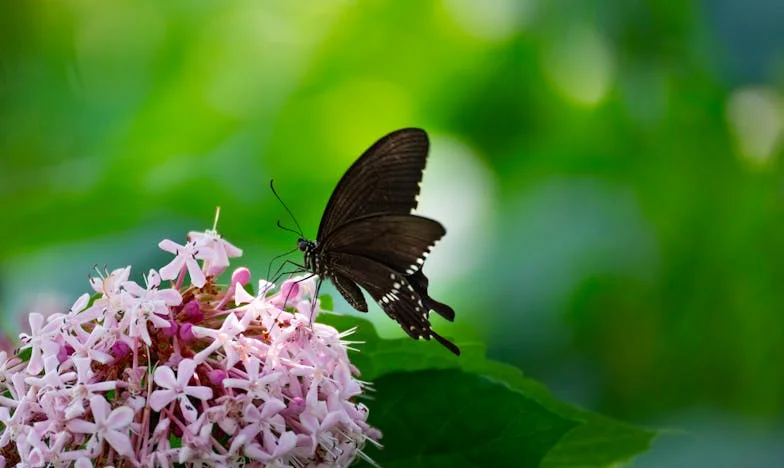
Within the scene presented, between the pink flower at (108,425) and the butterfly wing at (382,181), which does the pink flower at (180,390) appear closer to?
the pink flower at (108,425)

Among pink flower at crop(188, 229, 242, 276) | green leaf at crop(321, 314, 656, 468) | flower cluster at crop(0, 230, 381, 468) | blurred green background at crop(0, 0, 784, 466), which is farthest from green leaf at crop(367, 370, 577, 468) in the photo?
blurred green background at crop(0, 0, 784, 466)

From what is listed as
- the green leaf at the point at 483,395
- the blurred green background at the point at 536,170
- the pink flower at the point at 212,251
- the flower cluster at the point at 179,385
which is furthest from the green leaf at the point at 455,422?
the blurred green background at the point at 536,170

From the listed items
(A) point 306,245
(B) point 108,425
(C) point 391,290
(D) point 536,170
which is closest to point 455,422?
(C) point 391,290

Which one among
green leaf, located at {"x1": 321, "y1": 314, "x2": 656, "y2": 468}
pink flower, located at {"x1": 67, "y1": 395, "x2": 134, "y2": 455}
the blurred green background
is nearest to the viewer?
pink flower, located at {"x1": 67, "y1": 395, "x2": 134, "y2": 455}

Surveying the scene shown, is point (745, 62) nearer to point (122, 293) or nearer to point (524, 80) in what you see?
point (524, 80)

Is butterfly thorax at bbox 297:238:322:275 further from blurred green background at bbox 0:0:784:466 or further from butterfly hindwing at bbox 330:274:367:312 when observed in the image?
blurred green background at bbox 0:0:784:466

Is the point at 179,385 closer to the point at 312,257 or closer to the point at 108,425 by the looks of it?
the point at 108,425

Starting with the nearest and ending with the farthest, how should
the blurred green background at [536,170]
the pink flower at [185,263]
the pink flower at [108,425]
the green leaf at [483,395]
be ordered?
1. the pink flower at [108,425]
2. the pink flower at [185,263]
3. the green leaf at [483,395]
4. the blurred green background at [536,170]
